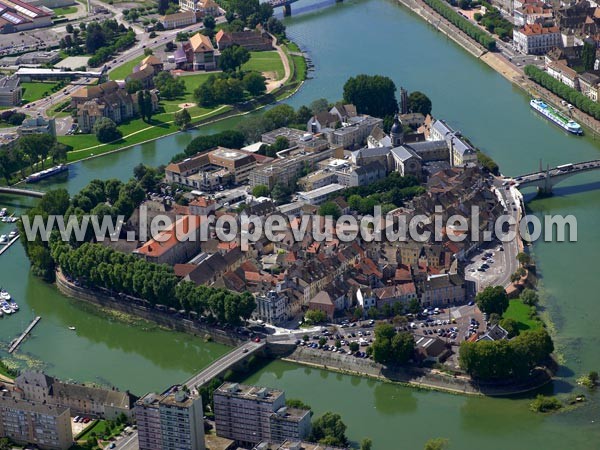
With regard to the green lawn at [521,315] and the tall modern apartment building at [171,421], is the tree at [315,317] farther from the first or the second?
the tall modern apartment building at [171,421]

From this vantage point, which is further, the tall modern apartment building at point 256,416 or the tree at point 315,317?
the tree at point 315,317

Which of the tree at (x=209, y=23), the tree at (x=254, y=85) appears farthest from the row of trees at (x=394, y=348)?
the tree at (x=209, y=23)

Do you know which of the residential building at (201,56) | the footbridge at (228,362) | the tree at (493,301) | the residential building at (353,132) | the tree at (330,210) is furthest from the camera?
the residential building at (201,56)

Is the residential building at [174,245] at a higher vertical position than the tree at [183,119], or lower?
higher

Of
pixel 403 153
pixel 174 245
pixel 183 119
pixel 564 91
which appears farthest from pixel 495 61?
pixel 174 245

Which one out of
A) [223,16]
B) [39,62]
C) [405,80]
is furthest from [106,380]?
[223,16]

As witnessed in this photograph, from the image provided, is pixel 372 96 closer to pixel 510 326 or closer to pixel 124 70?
pixel 124 70
